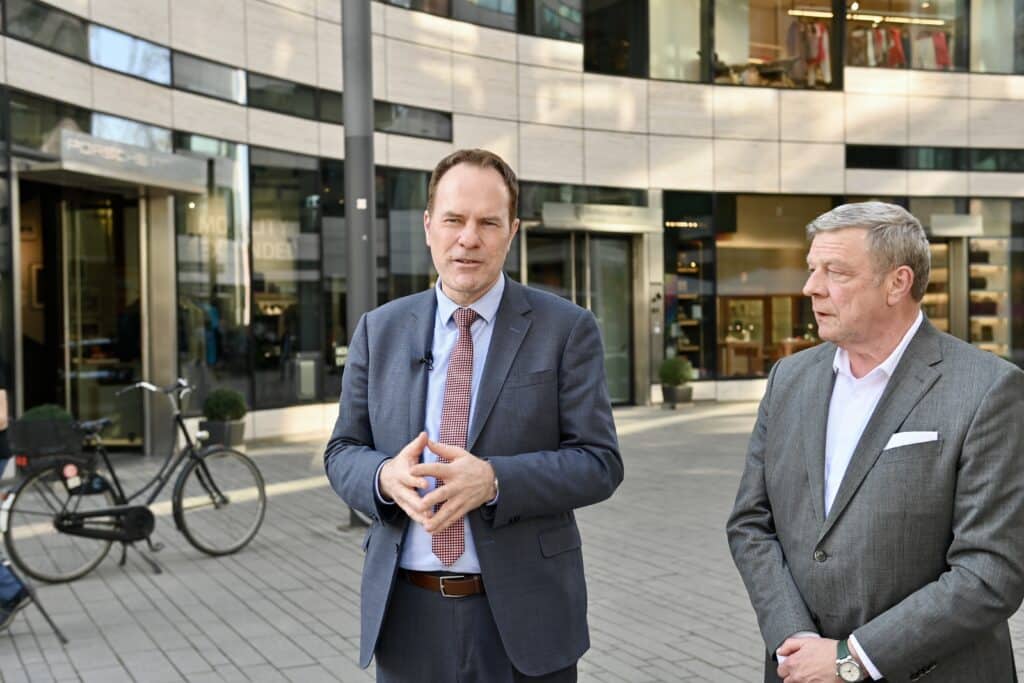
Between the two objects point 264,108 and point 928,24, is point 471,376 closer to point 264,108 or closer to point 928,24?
point 264,108

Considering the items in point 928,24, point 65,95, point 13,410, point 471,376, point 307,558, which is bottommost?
point 307,558

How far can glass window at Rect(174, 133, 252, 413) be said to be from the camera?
15.1m

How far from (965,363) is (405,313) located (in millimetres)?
1327

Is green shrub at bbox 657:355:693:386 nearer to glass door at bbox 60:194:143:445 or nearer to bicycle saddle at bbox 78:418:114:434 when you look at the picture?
glass door at bbox 60:194:143:445

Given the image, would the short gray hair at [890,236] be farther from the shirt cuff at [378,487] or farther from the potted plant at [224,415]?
the potted plant at [224,415]

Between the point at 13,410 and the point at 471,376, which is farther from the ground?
the point at 471,376

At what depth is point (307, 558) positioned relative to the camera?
859 cm

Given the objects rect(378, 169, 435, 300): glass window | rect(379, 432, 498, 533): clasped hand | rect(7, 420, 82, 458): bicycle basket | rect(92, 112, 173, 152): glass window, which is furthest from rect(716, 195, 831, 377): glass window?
rect(379, 432, 498, 533): clasped hand

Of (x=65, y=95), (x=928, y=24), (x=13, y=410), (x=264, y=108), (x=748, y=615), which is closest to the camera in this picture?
(x=748, y=615)

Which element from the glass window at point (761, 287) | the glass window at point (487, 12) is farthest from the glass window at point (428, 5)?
the glass window at point (761, 287)

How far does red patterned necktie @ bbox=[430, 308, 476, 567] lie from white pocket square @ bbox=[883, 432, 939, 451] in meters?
0.96

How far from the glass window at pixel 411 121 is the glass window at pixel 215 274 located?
122 inches

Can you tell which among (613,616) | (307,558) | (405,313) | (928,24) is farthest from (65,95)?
(928,24)

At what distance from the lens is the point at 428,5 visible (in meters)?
19.2
